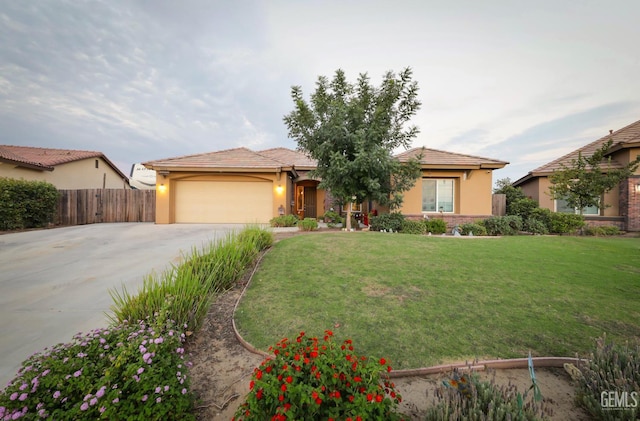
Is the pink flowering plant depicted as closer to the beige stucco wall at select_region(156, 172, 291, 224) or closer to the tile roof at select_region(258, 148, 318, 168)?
the beige stucco wall at select_region(156, 172, 291, 224)

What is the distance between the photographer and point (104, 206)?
1375cm

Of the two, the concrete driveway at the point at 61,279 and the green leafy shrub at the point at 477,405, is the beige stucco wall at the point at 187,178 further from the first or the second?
the green leafy shrub at the point at 477,405

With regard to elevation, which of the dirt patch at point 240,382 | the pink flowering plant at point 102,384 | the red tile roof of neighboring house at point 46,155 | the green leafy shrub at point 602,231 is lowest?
the dirt patch at point 240,382

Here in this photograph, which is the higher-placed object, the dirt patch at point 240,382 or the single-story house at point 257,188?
the single-story house at point 257,188

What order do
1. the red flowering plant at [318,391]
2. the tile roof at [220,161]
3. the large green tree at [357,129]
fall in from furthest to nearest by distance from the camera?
1. the tile roof at [220,161]
2. the large green tree at [357,129]
3. the red flowering plant at [318,391]

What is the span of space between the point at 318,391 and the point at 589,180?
1613cm

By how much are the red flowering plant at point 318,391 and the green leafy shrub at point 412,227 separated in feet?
30.9

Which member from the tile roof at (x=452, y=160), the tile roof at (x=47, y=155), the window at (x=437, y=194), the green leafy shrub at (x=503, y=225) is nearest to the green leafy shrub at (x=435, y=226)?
the window at (x=437, y=194)

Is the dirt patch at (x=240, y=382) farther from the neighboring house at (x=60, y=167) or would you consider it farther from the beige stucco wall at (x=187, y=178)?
the neighboring house at (x=60, y=167)

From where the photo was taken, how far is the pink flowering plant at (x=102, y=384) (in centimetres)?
149

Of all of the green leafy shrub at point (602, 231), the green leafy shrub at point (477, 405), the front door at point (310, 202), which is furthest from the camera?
the front door at point (310, 202)

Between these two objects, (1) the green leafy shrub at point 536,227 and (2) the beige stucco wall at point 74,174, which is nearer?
(1) the green leafy shrub at point 536,227

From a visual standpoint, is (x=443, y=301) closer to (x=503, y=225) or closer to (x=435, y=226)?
(x=435, y=226)

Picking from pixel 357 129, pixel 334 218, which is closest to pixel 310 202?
pixel 334 218
